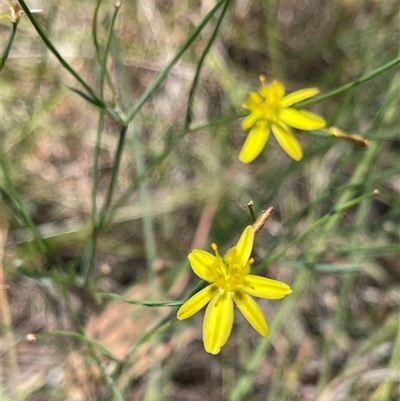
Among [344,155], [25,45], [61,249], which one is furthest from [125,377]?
[25,45]

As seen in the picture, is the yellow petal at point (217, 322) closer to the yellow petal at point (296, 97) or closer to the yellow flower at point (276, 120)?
the yellow flower at point (276, 120)

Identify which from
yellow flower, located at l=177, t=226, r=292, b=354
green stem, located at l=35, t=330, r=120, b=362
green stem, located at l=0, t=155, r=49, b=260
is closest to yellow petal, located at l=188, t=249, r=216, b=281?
yellow flower, located at l=177, t=226, r=292, b=354

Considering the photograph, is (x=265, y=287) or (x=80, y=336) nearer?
(x=265, y=287)

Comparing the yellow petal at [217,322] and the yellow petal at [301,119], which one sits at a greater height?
the yellow petal at [301,119]

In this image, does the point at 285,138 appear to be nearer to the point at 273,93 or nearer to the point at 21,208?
the point at 273,93

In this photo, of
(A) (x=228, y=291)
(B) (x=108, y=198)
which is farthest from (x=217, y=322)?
(B) (x=108, y=198)

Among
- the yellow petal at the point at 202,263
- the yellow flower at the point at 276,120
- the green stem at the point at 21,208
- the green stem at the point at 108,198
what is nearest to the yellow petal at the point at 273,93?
the yellow flower at the point at 276,120

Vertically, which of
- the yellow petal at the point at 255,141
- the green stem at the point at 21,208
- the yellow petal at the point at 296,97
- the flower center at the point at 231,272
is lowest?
the flower center at the point at 231,272
